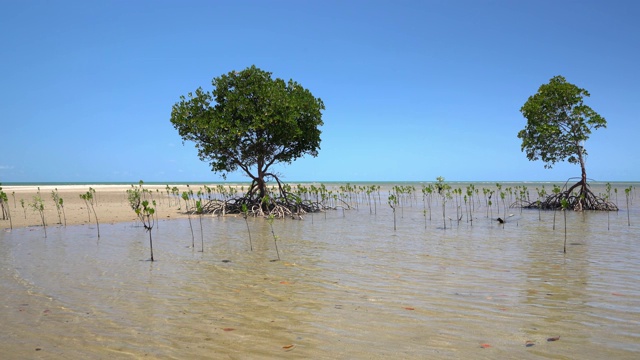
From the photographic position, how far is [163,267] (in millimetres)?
7934

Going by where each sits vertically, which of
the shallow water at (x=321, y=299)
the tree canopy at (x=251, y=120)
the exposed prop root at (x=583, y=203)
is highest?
the tree canopy at (x=251, y=120)

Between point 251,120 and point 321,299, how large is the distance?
556 inches

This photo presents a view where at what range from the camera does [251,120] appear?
18.8 metres

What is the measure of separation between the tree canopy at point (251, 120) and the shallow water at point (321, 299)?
846cm

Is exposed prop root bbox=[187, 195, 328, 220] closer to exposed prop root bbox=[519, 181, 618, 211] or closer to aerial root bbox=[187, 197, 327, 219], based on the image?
aerial root bbox=[187, 197, 327, 219]

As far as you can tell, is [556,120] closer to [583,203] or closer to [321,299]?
[583,203]

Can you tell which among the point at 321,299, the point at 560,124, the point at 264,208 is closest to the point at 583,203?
the point at 560,124

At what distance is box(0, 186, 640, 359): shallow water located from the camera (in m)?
4.09

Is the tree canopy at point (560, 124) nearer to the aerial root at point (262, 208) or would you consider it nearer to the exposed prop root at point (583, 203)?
the exposed prop root at point (583, 203)

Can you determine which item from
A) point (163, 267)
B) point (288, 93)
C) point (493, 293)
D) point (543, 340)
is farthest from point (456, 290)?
point (288, 93)

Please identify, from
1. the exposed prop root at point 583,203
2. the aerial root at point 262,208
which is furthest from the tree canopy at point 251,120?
the exposed prop root at point 583,203

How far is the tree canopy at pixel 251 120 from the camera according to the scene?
726 inches

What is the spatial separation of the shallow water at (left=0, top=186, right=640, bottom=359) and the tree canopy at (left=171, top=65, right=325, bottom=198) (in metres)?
8.46

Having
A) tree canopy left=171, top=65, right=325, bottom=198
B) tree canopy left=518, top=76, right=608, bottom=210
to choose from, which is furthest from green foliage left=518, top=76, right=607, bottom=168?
tree canopy left=171, top=65, right=325, bottom=198
